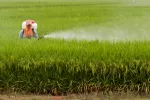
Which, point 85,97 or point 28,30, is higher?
point 28,30

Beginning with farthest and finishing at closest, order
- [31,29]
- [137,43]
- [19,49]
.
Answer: [31,29]
[137,43]
[19,49]

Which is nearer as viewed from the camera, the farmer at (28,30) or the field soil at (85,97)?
the field soil at (85,97)

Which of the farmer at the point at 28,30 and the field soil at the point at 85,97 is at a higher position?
the farmer at the point at 28,30

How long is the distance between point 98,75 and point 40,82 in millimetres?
828

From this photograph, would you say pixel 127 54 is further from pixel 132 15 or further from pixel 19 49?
pixel 132 15

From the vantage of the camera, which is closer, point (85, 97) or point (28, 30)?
point (85, 97)

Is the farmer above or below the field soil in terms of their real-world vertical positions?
A: above

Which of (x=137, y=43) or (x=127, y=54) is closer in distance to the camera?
(x=127, y=54)

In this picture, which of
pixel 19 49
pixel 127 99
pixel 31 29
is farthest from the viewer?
pixel 31 29

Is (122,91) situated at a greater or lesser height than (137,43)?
lesser

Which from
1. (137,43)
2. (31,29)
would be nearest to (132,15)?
(31,29)

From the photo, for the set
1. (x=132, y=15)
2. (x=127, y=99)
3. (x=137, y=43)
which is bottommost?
A: (x=127, y=99)

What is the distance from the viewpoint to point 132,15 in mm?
18531

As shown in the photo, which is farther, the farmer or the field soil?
the farmer
